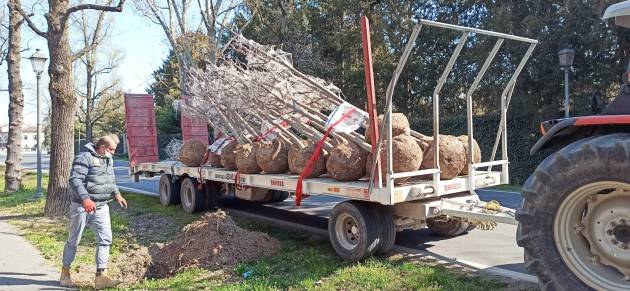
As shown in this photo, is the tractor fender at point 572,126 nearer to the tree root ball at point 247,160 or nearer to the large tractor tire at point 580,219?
the large tractor tire at point 580,219

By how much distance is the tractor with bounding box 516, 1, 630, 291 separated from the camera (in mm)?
3814

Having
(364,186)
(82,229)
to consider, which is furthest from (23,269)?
(364,186)

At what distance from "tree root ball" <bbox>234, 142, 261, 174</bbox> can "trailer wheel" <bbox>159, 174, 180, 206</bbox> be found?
3.56 metres

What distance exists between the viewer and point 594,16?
51.0ft

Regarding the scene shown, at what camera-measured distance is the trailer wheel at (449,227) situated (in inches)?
312

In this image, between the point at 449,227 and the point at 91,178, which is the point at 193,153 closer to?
the point at 91,178

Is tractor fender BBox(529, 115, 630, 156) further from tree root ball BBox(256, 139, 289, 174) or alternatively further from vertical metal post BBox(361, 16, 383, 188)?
tree root ball BBox(256, 139, 289, 174)

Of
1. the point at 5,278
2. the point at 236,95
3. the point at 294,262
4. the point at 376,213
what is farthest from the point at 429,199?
the point at 5,278

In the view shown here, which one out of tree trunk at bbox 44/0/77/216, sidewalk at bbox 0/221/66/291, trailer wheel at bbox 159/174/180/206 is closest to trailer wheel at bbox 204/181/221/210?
trailer wheel at bbox 159/174/180/206

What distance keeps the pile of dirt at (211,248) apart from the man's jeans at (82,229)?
765 mm

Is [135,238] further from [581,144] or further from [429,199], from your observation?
[581,144]

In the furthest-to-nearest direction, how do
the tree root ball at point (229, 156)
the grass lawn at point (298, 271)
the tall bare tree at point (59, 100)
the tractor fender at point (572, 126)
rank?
the tall bare tree at point (59, 100)
the tree root ball at point (229, 156)
the grass lawn at point (298, 271)
the tractor fender at point (572, 126)

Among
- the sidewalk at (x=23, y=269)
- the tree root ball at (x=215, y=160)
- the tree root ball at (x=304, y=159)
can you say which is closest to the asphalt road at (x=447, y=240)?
the tree root ball at (x=215, y=160)

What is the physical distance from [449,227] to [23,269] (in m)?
5.90
